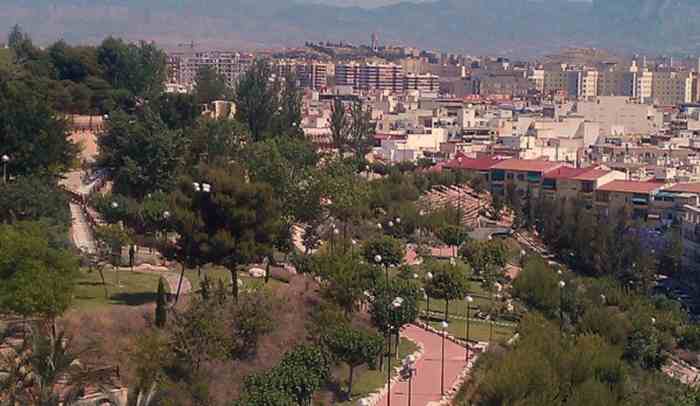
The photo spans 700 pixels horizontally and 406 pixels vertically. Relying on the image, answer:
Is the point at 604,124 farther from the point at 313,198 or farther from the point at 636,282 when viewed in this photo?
the point at 313,198

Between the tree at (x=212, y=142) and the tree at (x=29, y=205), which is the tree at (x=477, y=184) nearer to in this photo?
the tree at (x=212, y=142)

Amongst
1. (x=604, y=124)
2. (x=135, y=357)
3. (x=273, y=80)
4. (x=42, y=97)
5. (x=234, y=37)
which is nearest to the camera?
(x=135, y=357)

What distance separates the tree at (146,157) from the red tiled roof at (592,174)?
53.2 feet

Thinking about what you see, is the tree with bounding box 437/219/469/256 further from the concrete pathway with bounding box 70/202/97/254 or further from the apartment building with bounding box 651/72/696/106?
the apartment building with bounding box 651/72/696/106

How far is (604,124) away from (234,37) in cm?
11059

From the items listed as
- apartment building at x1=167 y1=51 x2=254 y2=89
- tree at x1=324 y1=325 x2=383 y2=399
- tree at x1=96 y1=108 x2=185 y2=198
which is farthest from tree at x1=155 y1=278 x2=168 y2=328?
apartment building at x1=167 y1=51 x2=254 y2=89

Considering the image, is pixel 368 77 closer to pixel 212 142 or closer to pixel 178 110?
pixel 178 110

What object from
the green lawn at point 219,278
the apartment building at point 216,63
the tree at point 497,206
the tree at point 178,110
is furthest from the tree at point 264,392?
the apartment building at point 216,63

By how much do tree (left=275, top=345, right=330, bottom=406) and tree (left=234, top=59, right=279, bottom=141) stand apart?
17.2 m

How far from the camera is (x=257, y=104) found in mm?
30719

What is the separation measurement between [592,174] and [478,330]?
1953 cm

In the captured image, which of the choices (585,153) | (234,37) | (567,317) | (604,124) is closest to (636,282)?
(567,317)

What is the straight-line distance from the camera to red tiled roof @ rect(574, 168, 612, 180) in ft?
118

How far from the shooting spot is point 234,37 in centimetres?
16112
